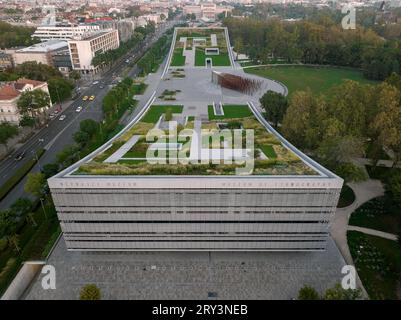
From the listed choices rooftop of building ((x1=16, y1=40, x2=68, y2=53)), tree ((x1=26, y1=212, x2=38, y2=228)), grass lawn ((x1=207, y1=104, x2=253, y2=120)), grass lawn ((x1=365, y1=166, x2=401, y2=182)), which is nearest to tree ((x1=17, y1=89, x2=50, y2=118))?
tree ((x1=26, y1=212, x2=38, y2=228))

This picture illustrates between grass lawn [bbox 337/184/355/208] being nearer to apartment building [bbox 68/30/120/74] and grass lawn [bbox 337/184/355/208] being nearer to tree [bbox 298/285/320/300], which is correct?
tree [bbox 298/285/320/300]

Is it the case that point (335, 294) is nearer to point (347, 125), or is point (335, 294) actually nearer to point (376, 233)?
point (376, 233)

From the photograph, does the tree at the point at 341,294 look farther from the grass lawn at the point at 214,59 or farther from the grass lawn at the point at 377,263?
the grass lawn at the point at 214,59

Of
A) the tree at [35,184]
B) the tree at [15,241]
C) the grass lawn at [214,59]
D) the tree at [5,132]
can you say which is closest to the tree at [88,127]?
the tree at [5,132]

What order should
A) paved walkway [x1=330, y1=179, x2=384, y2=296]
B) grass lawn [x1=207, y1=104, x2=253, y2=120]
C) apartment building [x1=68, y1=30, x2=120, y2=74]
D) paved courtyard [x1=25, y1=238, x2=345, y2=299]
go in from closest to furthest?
paved courtyard [x1=25, y1=238, x2=345, y2=299], paved walkway [x1=330, y1=179, x2=384, y2=296], grass lawn [x1=207, y1=104, x2=253, y2=120], apartment building [x1=68, y1=30, x2=120, y2=74]

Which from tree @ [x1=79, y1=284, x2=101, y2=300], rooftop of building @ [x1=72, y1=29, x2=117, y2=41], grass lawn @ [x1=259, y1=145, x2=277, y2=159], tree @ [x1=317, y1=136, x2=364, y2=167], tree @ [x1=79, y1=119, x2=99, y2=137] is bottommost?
tree @ [x1=79, y1=284, x2=101, y2=300]

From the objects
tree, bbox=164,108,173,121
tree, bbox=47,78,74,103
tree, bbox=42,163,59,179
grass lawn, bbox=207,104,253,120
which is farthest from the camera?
tree, bbox=47,78,74,103
